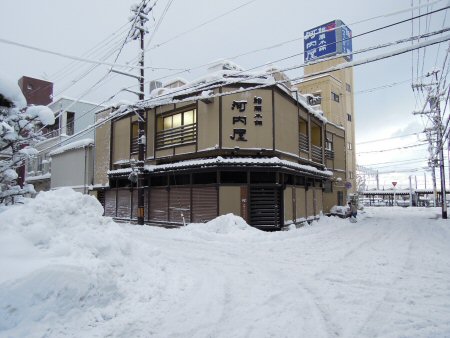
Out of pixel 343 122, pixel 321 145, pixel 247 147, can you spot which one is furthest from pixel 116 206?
pixel 343 122

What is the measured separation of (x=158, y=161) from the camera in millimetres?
20812

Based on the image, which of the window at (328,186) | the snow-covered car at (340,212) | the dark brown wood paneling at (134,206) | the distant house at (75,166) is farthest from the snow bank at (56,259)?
the snow-covered car at (340,212)

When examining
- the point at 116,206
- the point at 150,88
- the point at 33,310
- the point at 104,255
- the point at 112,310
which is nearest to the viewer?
the point at 33,310

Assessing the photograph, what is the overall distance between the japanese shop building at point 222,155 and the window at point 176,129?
0.06 metres

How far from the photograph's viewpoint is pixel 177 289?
6.83m

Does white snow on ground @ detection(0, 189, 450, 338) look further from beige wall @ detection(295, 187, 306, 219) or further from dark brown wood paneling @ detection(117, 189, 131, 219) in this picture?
dark brown wood paneling @ detection(117, 189, 131, 219)

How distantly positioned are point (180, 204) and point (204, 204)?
199 centimetres

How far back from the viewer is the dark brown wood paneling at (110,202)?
2373 cm

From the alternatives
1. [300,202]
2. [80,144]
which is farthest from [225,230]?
[80,144]

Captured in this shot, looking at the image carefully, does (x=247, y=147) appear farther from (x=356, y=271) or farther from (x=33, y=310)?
(x=33, y=310)

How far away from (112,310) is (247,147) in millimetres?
12971

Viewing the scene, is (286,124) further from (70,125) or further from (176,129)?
(70,125)

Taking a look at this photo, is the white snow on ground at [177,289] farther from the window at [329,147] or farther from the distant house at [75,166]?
the distant house at [75,166]

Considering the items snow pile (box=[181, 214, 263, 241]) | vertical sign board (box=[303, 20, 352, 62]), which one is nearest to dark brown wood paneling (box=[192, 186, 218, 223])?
snow pile (box=[181, 214, 263, 241])
